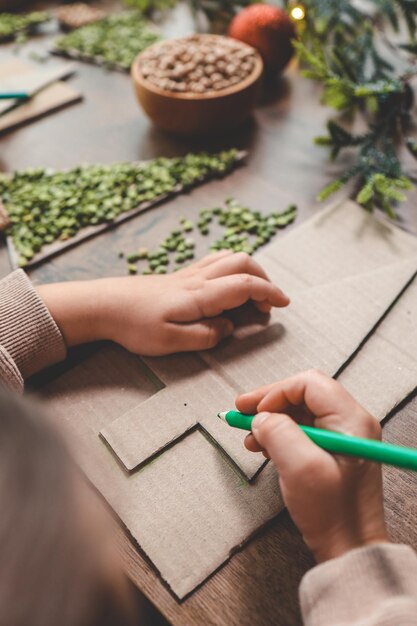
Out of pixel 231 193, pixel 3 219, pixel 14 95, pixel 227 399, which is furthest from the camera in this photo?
pixel 14 95

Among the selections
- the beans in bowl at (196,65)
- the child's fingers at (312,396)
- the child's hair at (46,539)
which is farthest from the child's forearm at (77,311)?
the beans in bowl at (196,65)

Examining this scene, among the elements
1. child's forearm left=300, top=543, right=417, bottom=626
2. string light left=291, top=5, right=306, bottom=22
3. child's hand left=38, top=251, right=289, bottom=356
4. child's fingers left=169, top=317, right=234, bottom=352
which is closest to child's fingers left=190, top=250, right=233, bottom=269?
child's hand left=38, top=251, right=289, bottom=356

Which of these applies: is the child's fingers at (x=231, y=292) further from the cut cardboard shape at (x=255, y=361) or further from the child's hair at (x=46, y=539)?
the child's hair at (x=46, y=539)

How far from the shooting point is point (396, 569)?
483 millimetres

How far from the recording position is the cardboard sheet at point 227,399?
59 centimetres

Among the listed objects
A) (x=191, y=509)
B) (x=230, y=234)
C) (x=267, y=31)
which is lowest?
(x=191, y=509)

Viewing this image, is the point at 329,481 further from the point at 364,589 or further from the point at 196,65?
the point at 196,65

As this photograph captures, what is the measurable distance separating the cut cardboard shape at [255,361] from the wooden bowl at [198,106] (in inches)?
20.3

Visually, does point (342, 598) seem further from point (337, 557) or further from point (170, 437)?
point (170, 437)

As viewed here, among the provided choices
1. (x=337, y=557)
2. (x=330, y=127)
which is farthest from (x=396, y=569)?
(x=330, y=127)

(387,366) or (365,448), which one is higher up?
(365,448)

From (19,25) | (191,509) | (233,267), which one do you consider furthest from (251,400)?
(19,25)

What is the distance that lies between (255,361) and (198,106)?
64cm

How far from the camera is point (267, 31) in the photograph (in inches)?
50.7
